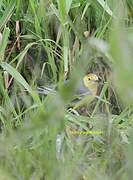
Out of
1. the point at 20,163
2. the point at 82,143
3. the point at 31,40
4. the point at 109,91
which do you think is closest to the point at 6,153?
the point at 20,163

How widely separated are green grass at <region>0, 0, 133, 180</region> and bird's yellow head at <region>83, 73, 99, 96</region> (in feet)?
0.09

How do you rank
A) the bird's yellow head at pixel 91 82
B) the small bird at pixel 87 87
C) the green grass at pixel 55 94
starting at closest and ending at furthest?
the green grass at pixel 55 94 → the small bird at pixel 87 87 → the bird's yellow head at pixel 91 82

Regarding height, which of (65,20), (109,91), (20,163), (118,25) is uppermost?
(118,25)

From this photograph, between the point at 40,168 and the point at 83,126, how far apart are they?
1.58ft

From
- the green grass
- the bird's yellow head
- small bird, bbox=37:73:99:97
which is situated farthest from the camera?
the bird's yellow head

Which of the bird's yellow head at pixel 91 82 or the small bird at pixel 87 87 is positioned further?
the bird's yellow head at pixel 91 82

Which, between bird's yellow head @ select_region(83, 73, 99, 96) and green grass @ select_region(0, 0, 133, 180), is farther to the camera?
bird's yellow head @ select_region(83, 73, 99, 96)

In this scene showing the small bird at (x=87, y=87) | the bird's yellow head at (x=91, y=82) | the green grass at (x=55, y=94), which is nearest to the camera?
the green grass at (x=55, y=94)

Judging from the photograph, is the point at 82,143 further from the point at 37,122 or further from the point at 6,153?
the point at 37,122

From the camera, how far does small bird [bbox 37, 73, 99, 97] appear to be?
1.61 metres

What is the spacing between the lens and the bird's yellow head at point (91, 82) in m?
1.71

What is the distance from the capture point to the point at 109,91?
5.73ft

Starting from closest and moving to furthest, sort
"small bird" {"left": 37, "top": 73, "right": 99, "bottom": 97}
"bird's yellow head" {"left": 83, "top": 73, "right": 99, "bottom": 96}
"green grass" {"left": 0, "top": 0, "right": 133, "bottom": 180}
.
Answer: "green grass" {"left": 0, "top": 0, "right": 133, "bottom": 180} < "small bird" {"left": 37, "top": 73, "right": 99, "bottom": 97} < "bird's yellow head" {"left": 83, "top": 73, "right": 99, "bottom": 96}

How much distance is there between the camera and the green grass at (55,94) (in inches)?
40.8
